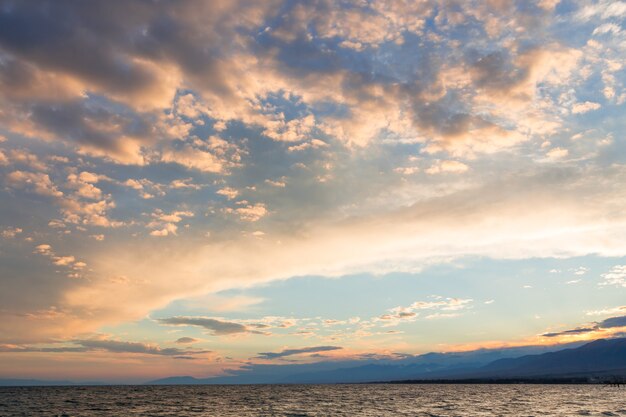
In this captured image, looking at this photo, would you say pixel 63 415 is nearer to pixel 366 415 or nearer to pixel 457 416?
pixel 366 415

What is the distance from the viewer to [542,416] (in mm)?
96188

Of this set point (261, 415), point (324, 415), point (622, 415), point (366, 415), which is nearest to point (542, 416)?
point (622, 415)

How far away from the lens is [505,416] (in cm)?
9706

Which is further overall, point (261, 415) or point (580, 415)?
point (261, 415)

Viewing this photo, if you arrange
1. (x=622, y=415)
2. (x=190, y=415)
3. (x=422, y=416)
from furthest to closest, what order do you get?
(x=190, y=415)
(x=422, y=416)
(x=622, y=415)

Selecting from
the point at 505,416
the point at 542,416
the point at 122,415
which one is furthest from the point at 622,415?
the point at 122,415

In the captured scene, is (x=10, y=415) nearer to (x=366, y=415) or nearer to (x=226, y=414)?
(x=226, y=414)

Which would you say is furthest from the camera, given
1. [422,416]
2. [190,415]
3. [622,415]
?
[190,415]

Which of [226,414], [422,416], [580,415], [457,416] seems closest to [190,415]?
[226,414]

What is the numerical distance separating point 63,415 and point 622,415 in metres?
114

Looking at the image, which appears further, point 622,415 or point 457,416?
point 457,416

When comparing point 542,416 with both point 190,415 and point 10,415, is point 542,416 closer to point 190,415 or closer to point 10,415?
point 190,415

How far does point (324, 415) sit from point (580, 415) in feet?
167

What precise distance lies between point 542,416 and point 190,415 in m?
73.5
